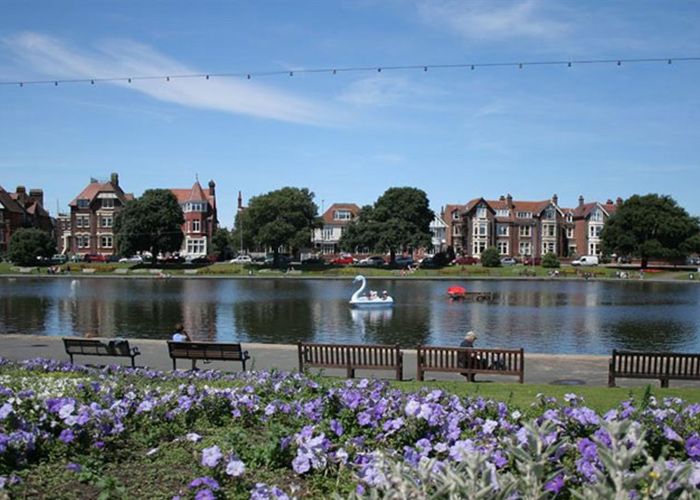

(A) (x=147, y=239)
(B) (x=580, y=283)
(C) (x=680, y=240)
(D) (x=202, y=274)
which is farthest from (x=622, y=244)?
(A) (x=147, y=239)

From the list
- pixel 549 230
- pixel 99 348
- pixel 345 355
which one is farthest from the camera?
pixel 549 230

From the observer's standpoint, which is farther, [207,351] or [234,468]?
[207,351]

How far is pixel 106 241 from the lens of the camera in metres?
112

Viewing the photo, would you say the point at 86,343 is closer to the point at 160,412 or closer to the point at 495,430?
the point at 160,412

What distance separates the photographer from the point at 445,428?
819cm

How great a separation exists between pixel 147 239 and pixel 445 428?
89.0 meters

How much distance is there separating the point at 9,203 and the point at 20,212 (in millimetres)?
2530

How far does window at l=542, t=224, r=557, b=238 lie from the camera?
384 feet

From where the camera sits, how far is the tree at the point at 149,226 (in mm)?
91625

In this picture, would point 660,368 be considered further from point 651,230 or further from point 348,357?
point 651,230

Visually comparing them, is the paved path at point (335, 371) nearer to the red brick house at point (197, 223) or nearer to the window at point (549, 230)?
the red brick house at point (197, 223)

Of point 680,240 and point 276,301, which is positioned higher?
point 680,240

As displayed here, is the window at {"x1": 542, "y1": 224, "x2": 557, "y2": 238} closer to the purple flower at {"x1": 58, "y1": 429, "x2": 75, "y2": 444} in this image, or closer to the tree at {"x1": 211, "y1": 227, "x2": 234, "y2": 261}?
the tree at {"x1": 211, "y1": 227, "x2": 234, "y2": 261}

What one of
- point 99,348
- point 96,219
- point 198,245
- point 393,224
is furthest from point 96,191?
point 99,348
